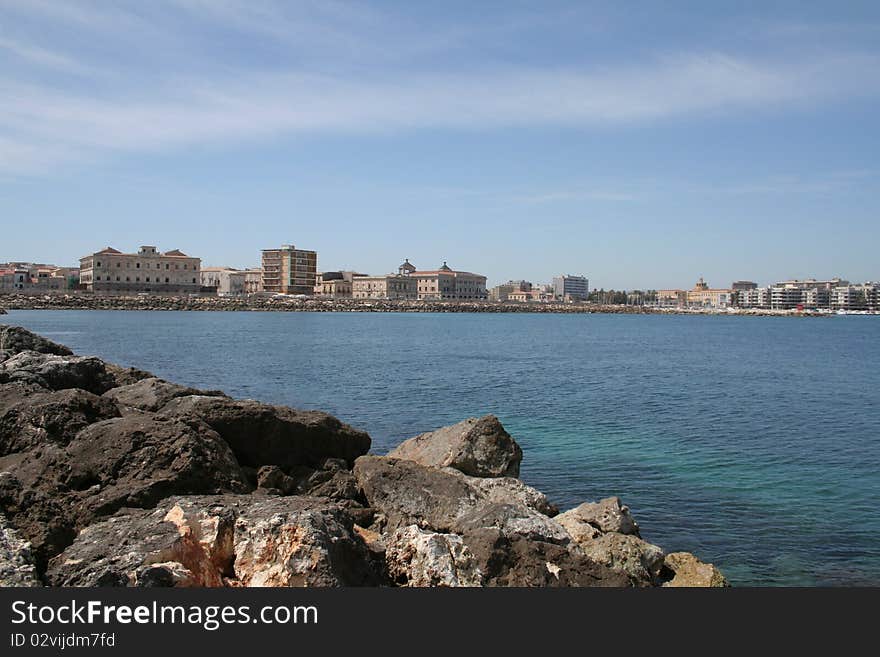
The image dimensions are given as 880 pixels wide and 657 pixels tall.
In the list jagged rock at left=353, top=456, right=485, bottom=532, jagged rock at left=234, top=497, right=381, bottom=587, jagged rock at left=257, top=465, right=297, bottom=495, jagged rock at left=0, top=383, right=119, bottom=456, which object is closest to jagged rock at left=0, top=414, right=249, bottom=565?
jagged rock at left=0, top=383, right=119, bottom=456

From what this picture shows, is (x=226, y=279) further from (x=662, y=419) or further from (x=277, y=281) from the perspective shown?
(x=662, y=419)

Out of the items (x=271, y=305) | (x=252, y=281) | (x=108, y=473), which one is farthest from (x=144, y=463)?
(x=252, y=281)

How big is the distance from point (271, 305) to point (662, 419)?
3778 inches

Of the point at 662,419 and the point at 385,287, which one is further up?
the point at 385,287

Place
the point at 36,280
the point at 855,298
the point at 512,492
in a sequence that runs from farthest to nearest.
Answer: the point at 855,298, the point at 36,280, the point at 512,492

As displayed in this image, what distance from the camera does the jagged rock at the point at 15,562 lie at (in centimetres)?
437

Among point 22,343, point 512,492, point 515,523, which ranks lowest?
point 512,492

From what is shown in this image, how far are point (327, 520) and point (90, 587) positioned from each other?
4.73ft

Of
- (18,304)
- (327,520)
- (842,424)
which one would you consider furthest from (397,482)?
Result: (18,304)

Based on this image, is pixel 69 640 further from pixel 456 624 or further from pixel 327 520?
pixel 456 624

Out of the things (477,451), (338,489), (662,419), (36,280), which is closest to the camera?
(338,489)

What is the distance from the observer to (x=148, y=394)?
10555mm

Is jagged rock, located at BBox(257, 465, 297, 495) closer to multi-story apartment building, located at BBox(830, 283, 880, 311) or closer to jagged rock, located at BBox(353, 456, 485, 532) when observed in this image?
jagged rock, located at BBox(353, 456, 485, 532)

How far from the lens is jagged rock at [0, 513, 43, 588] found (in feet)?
14.3
